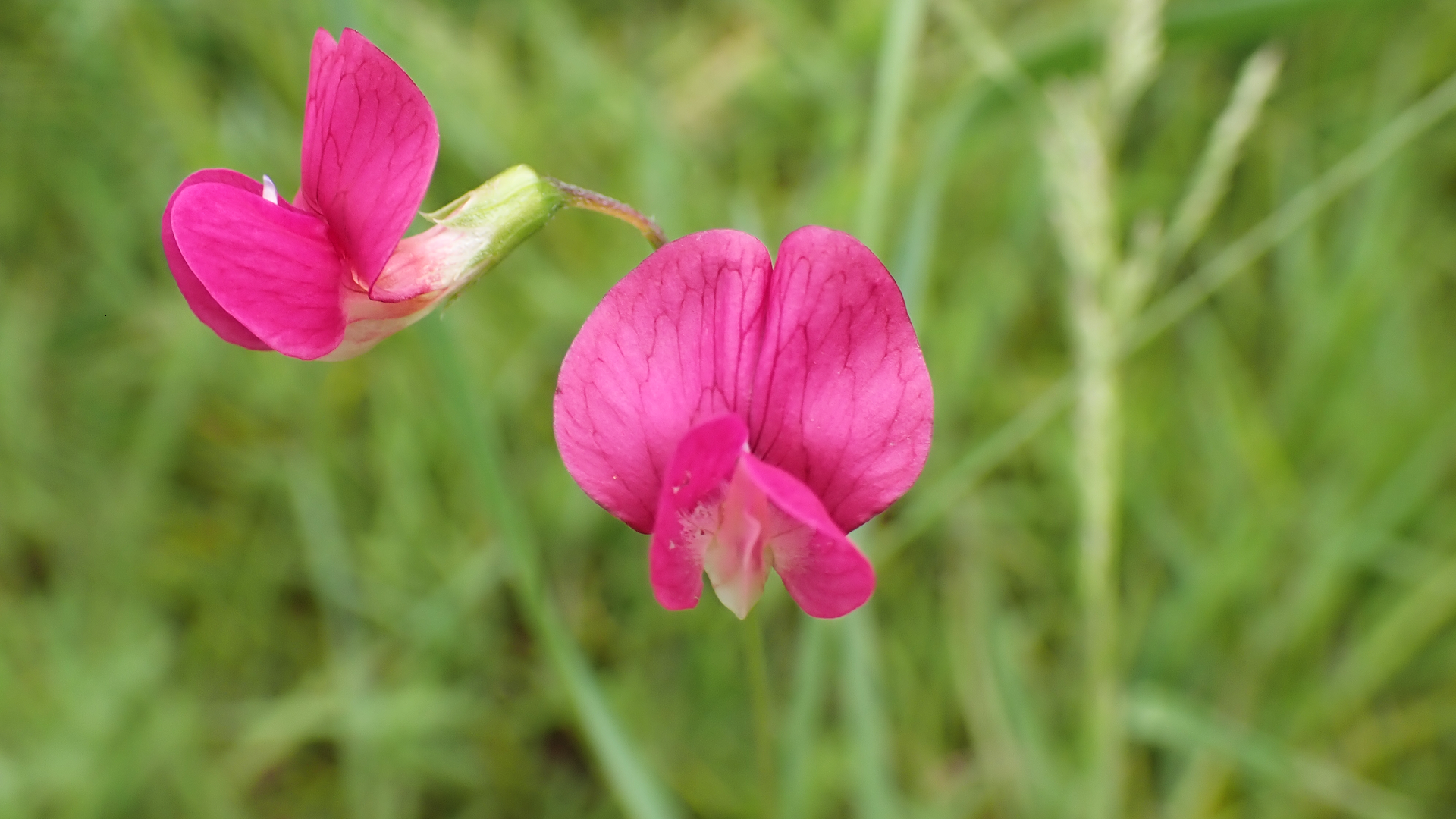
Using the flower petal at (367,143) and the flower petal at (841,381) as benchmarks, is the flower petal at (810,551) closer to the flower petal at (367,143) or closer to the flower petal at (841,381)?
the flower petal at (841,381)

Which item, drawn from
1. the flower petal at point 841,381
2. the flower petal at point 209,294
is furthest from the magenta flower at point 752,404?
the flower petal at point 209,294

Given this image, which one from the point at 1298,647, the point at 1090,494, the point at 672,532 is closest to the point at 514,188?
the point at 672,532

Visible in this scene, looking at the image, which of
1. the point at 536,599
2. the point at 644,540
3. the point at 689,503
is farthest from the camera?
the point at 644,540

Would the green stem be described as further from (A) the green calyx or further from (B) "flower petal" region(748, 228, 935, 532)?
(B) "flower petal" region(748, 228, 935, 532)

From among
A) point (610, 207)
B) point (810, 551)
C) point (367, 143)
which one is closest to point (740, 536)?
point (810, 551)

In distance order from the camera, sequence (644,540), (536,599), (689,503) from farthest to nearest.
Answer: (644,540) < (536,599) < (689,503)

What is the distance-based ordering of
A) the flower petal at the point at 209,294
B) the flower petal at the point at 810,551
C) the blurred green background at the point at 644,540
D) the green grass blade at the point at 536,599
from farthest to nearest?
1. the blurred green background at the point at 644,540
2. the green grass blade at the point at 536,599
3. the flower petal at the point at 209,294
4. the flower petal at the point at 810,551

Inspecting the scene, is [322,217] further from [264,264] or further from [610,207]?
[610,207]

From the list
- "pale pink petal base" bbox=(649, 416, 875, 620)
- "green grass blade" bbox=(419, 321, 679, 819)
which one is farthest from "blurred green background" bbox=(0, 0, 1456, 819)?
"pale pink petal base" bbox=(649, 416, 875, 620)
